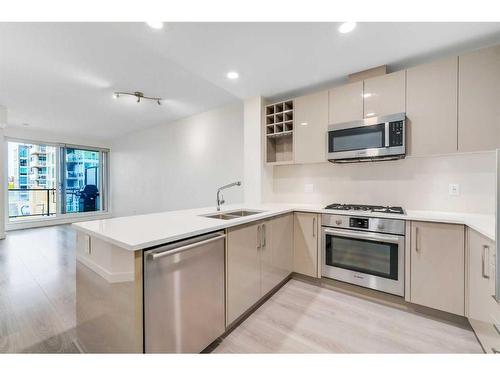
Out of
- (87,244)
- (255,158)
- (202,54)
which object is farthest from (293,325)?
(202,54)

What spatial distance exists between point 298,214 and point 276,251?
0.52 m

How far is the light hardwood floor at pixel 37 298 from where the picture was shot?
5.06 feet

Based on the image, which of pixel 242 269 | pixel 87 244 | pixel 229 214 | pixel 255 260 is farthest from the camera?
pixel 229 214

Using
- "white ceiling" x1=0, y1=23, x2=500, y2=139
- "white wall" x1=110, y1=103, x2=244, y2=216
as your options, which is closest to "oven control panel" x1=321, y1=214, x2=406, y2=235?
"white ceiling" x1=0, y1=23, x2=500, y2=139

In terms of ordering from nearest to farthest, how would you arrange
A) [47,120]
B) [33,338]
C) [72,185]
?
[33,338]
[47,120]
[72,185]

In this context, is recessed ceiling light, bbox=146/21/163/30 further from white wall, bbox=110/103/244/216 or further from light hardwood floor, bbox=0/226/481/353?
light hardwood floor, bbox=0/226/481/353

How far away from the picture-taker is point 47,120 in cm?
475

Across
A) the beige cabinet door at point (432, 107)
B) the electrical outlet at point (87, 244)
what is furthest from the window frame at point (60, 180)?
the beige cabinet door at point (432, 107)

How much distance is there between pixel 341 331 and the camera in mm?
1648

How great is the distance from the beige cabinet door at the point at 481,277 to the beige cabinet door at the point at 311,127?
144 centimetres

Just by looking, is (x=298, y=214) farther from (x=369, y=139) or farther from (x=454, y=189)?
(x=454, y=189)

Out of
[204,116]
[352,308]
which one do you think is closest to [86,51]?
[204,116]

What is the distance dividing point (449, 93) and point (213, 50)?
2.11 m
